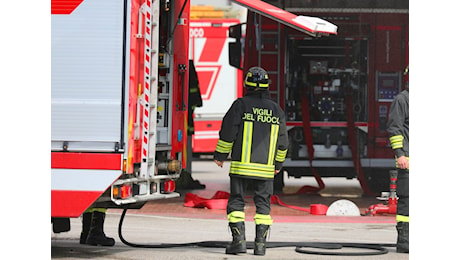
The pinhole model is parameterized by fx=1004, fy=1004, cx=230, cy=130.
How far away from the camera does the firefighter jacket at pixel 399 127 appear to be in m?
9.85

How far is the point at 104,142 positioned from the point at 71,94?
0.51m

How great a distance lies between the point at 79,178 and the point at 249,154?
5.97ft

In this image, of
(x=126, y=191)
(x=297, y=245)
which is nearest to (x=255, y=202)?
(x=297, y=245)

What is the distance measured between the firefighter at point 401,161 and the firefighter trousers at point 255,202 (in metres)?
1.30

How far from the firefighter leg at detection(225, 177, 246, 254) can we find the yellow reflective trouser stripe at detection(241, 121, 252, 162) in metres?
0.22

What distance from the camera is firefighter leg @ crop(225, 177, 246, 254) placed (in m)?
9.56

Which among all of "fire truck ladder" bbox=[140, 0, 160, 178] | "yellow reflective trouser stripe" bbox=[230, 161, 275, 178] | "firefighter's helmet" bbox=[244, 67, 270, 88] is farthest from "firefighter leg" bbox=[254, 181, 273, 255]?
"fire truck ladder" bbox=[140, 0, 160, 178]

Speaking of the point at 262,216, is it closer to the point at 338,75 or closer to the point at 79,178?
the point at 79,178

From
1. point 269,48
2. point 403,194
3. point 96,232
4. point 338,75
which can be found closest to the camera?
point 403,194

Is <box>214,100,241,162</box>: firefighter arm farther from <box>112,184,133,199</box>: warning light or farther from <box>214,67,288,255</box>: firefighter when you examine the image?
<box>112,184,133,199</box>: warning light

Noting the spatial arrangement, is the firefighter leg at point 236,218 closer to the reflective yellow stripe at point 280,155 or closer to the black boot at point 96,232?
the reflective yellow stripe at point 280,155

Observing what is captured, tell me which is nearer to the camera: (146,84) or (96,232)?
(146,84)

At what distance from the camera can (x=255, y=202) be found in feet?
31.7

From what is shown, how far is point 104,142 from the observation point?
Answer: 8.65 m
